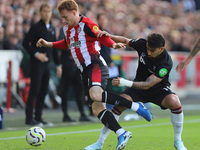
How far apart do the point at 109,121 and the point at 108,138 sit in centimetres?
175

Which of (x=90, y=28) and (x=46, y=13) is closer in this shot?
(x=90, y=28)

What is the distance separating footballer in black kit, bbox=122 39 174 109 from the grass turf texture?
0.75m

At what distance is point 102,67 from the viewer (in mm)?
6512

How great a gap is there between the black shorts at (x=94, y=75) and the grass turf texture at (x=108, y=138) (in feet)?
2.89

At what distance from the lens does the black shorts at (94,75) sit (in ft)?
20.7

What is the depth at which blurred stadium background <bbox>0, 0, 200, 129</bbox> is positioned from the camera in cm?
1285

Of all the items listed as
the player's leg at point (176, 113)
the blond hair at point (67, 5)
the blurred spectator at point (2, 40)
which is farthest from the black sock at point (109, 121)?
the blurred spectator at point (2, 40)

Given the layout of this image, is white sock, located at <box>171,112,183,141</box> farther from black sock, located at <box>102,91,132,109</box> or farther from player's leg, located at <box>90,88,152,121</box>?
black sock, located at <box>102,91,132,109</box>

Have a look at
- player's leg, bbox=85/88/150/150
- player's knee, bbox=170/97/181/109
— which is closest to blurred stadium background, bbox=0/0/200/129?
player's leg, bbox=85/88/150/150

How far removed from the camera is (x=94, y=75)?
6348mm

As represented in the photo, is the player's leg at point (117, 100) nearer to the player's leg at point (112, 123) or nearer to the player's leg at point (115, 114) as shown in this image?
the player's leg at point (112, 123)

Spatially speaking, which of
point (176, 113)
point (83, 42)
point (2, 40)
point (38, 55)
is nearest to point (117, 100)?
point (176, 113)

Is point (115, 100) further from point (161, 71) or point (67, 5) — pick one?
point (67, 5)

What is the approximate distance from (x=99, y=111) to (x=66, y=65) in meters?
4.40
